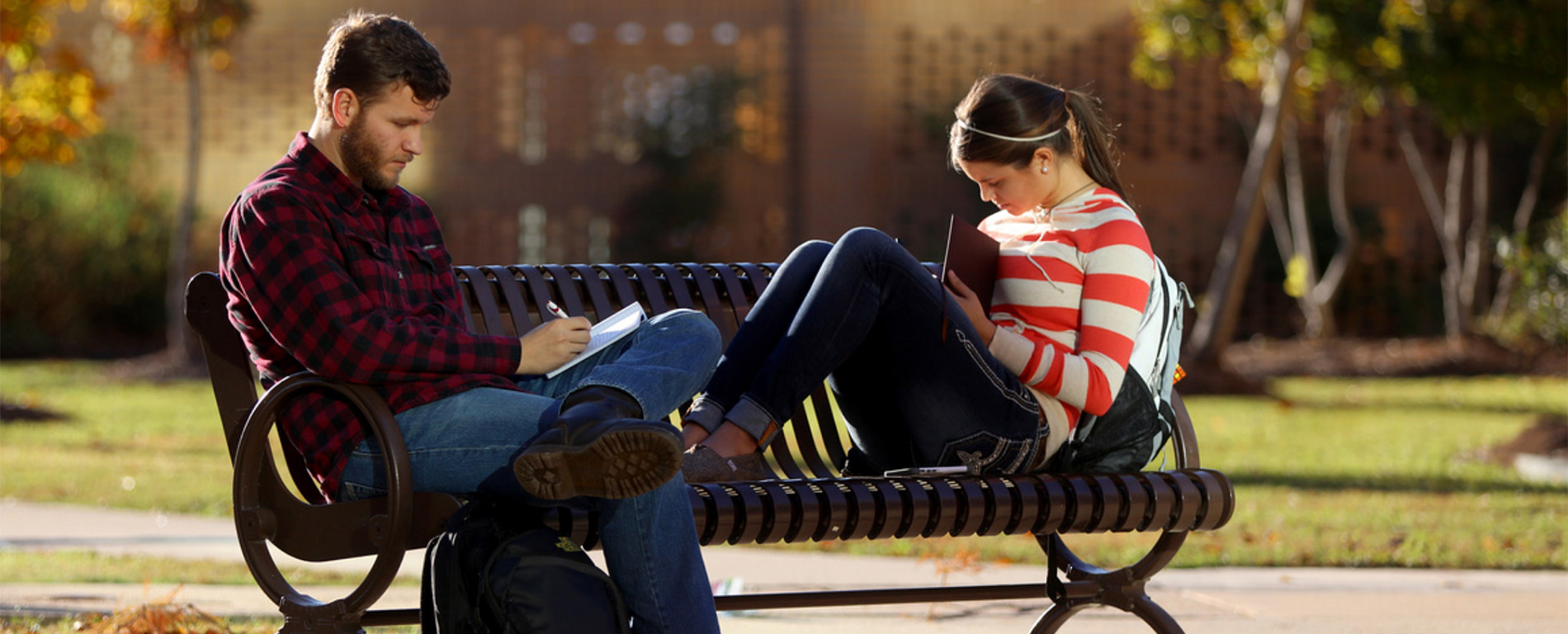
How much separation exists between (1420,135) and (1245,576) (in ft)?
40.5

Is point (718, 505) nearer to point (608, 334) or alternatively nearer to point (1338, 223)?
point (608, 334)

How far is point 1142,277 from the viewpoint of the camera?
10.6 ft

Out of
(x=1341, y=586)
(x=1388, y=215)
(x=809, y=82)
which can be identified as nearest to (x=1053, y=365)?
(x=1341, y=586)

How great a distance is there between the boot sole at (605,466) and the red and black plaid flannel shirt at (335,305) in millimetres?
338

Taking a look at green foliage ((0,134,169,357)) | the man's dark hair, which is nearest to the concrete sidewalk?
the man's dark hair

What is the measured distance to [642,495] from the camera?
2.59 metres

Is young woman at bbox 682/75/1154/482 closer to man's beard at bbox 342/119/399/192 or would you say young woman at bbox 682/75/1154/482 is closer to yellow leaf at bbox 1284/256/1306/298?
man's beard at bbox 342/119/399/192

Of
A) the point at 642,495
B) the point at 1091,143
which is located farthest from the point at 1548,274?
the point at 642,495

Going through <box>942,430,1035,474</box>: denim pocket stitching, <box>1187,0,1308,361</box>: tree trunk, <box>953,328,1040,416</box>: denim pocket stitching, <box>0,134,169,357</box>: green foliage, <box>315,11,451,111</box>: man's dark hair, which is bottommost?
<box>0,134,169,357</box>: green foliage

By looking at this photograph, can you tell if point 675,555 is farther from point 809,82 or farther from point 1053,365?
point 809,82

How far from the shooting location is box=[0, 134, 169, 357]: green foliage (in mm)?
14945

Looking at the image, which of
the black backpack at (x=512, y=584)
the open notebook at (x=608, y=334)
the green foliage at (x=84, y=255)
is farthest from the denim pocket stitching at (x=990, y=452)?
the green foliage at (x=84, y=255)

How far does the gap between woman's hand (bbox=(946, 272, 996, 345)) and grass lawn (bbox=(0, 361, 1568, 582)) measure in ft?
6.34

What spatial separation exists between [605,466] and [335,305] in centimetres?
54
